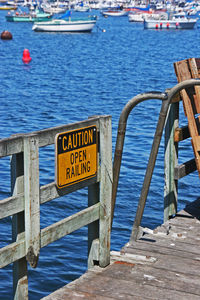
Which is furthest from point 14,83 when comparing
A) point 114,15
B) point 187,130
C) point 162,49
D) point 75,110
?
point 114,15

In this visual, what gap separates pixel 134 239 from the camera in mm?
6848

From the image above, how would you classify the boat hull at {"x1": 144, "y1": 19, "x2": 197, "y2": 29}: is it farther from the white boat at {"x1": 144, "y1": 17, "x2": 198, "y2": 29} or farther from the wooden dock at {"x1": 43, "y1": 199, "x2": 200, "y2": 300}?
the wooden dock at {"x1": 43, "y1": 199, "x2": 200, "y2": 300}

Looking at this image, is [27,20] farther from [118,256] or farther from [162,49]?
[118,256]

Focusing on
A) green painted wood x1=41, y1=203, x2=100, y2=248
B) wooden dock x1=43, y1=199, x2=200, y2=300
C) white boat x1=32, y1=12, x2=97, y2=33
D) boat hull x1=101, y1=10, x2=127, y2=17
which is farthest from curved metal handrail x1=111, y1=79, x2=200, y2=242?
boat hull x1=101, y1=10, x2=127, y2=17

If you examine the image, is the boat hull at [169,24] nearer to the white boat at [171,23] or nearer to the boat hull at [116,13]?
the white boat at [171,23]

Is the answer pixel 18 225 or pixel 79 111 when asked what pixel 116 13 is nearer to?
pixel 79 111

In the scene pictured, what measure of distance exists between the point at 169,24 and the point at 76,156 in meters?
107

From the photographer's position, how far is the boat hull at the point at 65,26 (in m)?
92.4

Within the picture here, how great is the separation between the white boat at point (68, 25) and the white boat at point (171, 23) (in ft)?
55.6

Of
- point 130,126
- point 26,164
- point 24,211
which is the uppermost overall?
point 26,164

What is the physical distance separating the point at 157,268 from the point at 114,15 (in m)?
162

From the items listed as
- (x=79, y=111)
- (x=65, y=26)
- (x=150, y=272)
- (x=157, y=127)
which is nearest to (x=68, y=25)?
(x=65, y=26)

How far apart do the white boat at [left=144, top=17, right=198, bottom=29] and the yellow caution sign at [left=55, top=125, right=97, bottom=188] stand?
104756mm

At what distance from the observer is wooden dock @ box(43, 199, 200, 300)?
5.17 m
